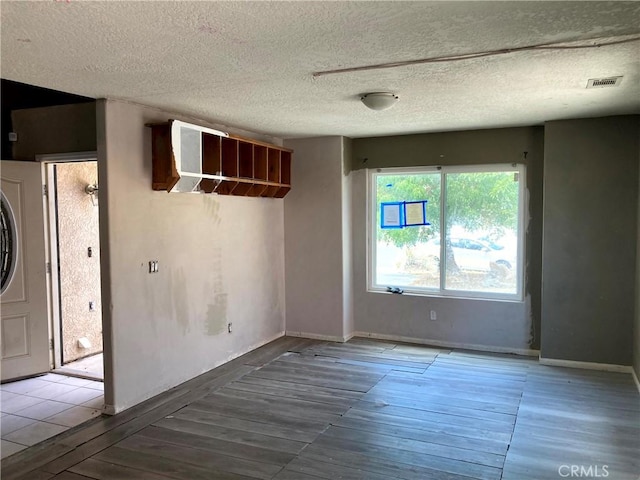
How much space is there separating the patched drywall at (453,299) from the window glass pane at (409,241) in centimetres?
16

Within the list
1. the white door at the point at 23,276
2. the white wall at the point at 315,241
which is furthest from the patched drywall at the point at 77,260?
the white wall at the point at 315,241

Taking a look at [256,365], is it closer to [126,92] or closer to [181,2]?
[126,92]

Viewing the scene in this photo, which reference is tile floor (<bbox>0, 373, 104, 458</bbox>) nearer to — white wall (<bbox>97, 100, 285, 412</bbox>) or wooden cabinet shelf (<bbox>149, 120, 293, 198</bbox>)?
white wall (<bbox>97, 100, 285, 412</bbox>)

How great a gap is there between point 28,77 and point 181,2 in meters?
1.65

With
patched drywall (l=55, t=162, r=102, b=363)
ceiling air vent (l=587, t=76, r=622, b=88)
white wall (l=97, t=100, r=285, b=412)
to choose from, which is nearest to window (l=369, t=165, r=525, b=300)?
white wall (l=97, t=100, r=285, b=412)

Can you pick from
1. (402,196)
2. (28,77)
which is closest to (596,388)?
(402,196)

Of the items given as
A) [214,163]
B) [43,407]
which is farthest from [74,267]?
[214,163]

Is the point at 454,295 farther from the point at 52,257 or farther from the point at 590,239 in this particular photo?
the point at 52,257

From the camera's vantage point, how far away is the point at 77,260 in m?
5.09

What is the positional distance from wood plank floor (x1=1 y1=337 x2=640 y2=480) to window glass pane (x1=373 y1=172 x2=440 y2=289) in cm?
116

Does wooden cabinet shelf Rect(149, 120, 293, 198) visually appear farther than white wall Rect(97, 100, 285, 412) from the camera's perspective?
Yes

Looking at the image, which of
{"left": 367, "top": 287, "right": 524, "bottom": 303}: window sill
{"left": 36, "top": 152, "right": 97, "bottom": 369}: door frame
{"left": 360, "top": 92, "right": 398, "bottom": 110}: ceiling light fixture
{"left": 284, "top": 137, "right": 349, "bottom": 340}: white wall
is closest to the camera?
{"left": 360, "top": 92, "right": 398, "bottom": 110}: ceiling light fixture

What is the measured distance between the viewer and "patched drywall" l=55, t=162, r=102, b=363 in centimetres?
491

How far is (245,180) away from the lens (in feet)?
15.8
